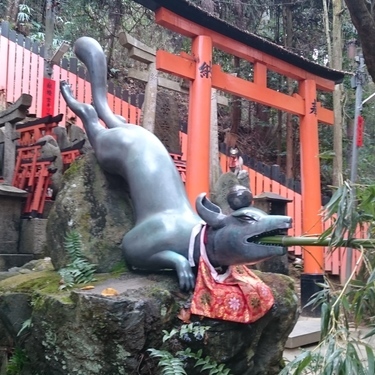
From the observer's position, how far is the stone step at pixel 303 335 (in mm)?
5508

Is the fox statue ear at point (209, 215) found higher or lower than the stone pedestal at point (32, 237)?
higher

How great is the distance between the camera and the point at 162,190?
318 cm

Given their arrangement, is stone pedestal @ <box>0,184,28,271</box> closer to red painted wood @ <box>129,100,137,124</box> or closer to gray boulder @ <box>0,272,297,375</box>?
gray boulder @ <box>0,272,297,375</box>

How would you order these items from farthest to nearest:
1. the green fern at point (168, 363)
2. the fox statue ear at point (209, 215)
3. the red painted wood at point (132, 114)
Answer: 1. the red painted wood at point (132, 114)
2. the fox statue ear at point (209, 215)
3. the green fern at point (168, 363)

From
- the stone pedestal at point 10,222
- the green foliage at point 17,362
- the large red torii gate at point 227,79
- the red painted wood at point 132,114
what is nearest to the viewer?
the green foliage at point 17,362

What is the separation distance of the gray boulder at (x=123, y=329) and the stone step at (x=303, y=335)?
96.9 inches

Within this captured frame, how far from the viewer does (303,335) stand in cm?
564

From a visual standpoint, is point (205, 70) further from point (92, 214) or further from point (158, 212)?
point (158, 212)

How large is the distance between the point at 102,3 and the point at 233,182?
933 centimetres

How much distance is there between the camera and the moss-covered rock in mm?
3303

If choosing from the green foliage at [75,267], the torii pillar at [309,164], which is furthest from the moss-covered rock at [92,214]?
the torii pillar at [309,164]

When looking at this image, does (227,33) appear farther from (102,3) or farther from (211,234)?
(102,3)

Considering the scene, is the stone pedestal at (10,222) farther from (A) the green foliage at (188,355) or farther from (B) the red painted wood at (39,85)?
(A) the green foliage at (188,355)

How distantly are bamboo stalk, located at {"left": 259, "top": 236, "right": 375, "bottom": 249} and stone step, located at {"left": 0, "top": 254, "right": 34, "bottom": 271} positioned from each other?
439cm
